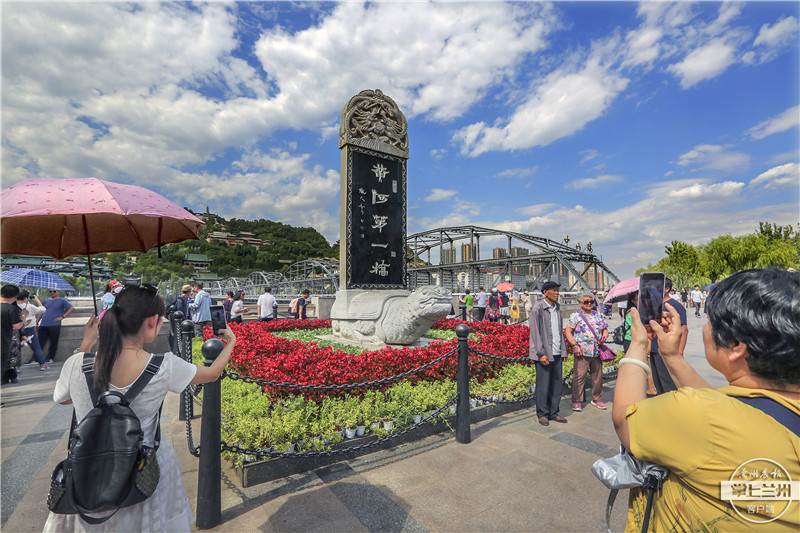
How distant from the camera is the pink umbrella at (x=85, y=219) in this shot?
216 cm

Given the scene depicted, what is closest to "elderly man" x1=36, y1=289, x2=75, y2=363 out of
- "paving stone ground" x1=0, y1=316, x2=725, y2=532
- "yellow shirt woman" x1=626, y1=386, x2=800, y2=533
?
"paving stone ground" x1=0, y1=316, x2=725, y2=532

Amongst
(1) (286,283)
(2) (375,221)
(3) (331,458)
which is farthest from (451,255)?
(3) (331,458)

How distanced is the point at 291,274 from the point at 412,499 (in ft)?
226

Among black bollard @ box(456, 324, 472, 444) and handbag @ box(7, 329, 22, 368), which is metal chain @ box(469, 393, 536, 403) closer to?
black bollard @ box(456, 324, 472, 444)

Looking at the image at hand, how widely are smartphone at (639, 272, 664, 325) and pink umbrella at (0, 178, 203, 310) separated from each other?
273 cm

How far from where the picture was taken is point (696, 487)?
1218 mm

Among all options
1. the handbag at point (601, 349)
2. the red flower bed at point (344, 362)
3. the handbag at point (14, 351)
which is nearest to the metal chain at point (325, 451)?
the red flower bed at point (344, 362)

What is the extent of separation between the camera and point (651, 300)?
1.68 m

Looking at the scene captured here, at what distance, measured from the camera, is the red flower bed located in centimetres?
455

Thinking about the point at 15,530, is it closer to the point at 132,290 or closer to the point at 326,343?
the point at 132,290

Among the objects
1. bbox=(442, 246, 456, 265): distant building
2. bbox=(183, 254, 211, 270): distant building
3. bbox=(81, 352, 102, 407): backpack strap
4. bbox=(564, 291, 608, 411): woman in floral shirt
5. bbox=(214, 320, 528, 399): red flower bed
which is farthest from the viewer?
bbox=(183, 254, 211, 270): distant building

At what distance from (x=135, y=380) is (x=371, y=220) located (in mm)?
6885

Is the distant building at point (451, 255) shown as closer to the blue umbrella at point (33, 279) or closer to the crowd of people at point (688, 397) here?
the blue umbrella at point (33, 279)

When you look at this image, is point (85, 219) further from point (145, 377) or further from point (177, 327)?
point (177, 327)
